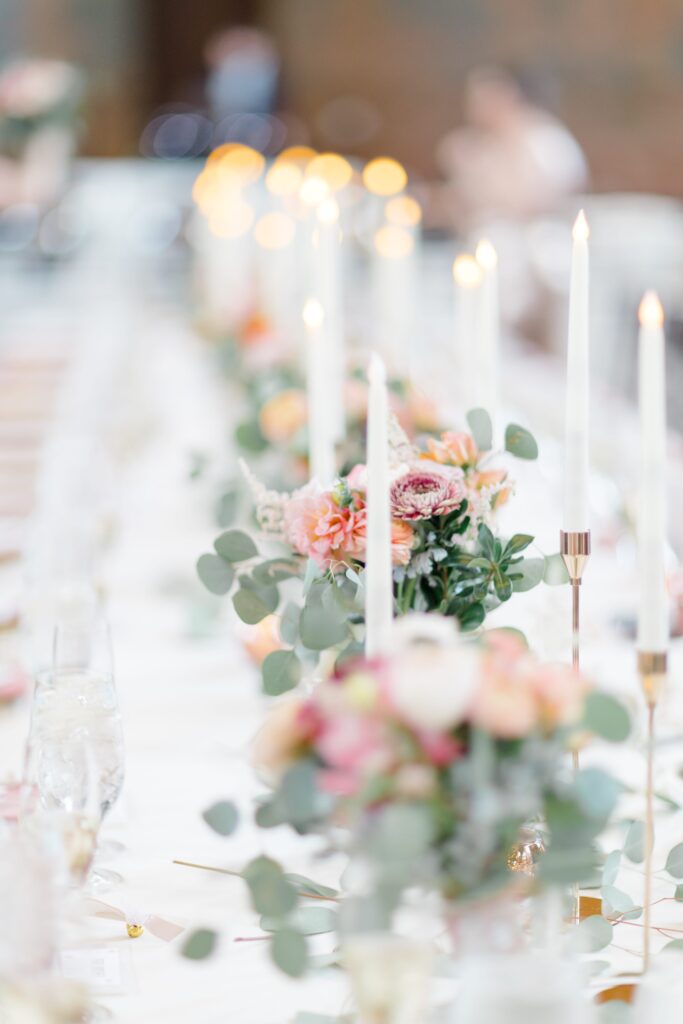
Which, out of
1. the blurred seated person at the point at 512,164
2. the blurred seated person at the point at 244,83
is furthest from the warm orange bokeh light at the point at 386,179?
the blurred seated person at the point at 244,83

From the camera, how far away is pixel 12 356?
487 centimetres

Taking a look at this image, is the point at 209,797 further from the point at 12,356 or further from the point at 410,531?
the point at 12,356

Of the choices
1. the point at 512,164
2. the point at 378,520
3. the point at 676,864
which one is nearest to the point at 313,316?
the point at 378,520

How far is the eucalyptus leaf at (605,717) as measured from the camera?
2.59ft

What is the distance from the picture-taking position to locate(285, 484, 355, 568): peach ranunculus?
3.64ft

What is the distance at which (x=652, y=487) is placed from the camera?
33.8 inches

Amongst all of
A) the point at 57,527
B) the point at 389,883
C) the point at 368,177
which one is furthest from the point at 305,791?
the point at 368,177

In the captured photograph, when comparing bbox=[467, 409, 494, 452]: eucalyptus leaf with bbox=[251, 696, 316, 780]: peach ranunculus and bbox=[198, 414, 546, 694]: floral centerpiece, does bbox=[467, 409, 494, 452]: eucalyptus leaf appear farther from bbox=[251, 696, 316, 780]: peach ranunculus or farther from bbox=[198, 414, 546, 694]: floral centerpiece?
bbox=[251, 696, 316, 780]: peach ranunculus

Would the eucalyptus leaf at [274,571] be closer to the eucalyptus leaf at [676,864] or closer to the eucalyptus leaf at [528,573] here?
the eucalyptus leaf at [528,573]

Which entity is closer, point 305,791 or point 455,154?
point 305,791

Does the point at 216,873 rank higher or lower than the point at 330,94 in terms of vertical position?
lower

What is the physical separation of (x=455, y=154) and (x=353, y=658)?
8195 mm

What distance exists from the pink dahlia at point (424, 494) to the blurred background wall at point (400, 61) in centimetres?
732

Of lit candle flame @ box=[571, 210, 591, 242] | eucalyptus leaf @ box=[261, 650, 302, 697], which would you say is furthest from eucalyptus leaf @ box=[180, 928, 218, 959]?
lit candle flame @ box=[571, 210, 591, 242]
